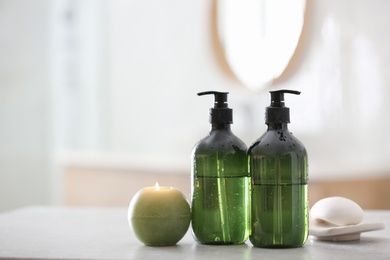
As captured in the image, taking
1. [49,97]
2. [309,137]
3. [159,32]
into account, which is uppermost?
[159,32]

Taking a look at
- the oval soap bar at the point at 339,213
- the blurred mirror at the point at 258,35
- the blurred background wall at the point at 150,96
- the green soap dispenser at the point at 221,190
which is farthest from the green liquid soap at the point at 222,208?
the blurred mirror at the point at 258,35

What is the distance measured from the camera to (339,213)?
41.4 inches

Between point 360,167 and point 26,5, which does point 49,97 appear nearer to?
point 26,5

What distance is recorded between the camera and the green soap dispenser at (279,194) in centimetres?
94

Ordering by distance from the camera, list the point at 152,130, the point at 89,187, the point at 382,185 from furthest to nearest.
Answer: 1. the point at 152,130
2. the point at 89,187
3. the point at 382,185

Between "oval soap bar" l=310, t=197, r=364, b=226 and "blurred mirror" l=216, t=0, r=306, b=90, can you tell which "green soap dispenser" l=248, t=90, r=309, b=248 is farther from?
"blurred mirror" l=216, t=0, r=306, b=90

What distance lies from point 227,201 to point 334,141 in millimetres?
2355

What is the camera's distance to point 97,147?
3.87 meters

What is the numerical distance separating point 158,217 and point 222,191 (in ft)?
0.29

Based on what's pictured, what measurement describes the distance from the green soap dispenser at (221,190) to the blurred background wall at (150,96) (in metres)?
2.02

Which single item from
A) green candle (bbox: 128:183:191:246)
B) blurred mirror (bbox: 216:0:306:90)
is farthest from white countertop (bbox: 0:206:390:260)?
blurred mirror (bbox: 216:0:306:90)

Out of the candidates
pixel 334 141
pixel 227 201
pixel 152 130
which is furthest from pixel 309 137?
pixel 227 201

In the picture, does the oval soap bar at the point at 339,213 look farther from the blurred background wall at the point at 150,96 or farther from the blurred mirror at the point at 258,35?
the blurred mirror at the point at 258,35

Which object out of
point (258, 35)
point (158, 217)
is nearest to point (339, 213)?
point (158, 217)
